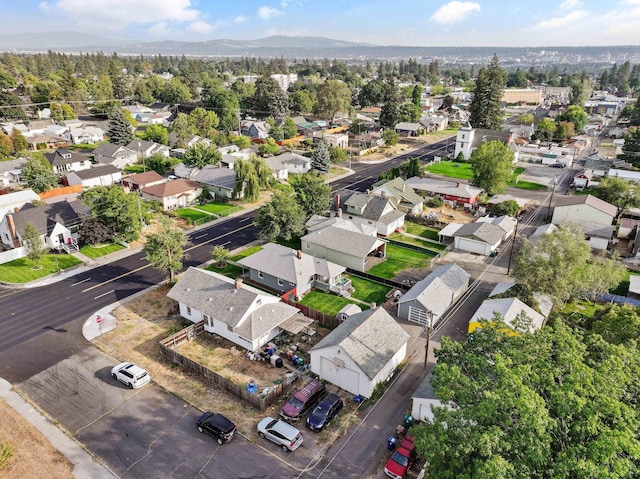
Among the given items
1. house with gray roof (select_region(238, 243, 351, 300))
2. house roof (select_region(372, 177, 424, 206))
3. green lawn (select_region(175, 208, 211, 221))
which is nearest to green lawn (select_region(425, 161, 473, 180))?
house roof (select_region(372, 177, 424, 206))

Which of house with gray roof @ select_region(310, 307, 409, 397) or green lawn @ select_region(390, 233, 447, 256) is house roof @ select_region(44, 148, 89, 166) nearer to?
green lawn @ select_region(390, 233, 447, 256)

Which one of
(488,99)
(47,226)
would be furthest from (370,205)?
(488,99)

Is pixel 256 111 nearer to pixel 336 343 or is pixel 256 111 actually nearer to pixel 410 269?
pixel 410 269

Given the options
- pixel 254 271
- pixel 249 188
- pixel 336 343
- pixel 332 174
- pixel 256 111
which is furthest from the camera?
pixel 256 111

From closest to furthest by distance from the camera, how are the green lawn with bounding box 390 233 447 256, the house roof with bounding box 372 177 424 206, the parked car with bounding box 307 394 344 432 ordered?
1. the parked car with bounding box 307 394 344 432
2. the green lawn with bounding box 390 233 447 256
3. the house roof with bounding box 372 177 424 206

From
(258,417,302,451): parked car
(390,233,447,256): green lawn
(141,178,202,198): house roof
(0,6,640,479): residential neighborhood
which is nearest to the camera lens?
(0,6,640,479): residential neighborhood

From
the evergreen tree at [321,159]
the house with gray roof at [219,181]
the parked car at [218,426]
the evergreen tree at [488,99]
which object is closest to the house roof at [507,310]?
the parked car at [218,426]

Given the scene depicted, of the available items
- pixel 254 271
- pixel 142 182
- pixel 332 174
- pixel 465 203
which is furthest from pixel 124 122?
pixel 465 203
